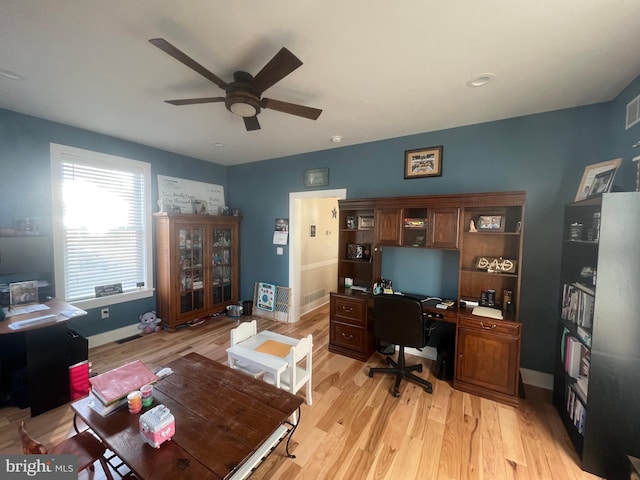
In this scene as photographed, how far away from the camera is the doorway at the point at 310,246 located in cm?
406

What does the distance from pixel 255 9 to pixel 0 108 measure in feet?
10.1

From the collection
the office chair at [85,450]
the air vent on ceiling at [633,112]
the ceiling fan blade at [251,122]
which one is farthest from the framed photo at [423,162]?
the office chair at [85,450]

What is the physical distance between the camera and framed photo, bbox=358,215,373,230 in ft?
10.4

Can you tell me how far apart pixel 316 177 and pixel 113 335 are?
3.55 meters

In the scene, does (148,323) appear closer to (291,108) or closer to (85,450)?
(85,450)

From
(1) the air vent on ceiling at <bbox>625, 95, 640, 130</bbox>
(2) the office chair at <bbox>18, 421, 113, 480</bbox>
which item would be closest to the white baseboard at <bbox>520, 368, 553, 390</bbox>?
(1) the air vent on ceiling at <bbox>625, 95, 640, 130</bbox>

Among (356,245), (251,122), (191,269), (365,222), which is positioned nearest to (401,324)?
→ (356,245)

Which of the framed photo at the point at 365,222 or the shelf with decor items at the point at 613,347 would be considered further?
the framed photo at the point at 365,222

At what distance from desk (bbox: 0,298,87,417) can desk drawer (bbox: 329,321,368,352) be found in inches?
102

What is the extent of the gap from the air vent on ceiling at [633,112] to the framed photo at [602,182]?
0.40 metres

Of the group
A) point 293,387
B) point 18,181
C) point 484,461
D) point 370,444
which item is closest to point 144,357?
point 293,387

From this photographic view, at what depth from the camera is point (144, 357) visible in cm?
293

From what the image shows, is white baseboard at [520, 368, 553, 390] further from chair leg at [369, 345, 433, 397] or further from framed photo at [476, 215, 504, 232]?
framed photo at [476, 215, 504, 232]

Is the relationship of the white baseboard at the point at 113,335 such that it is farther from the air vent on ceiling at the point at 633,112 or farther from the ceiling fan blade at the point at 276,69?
the air vent on ceiling at the point at 633,112
